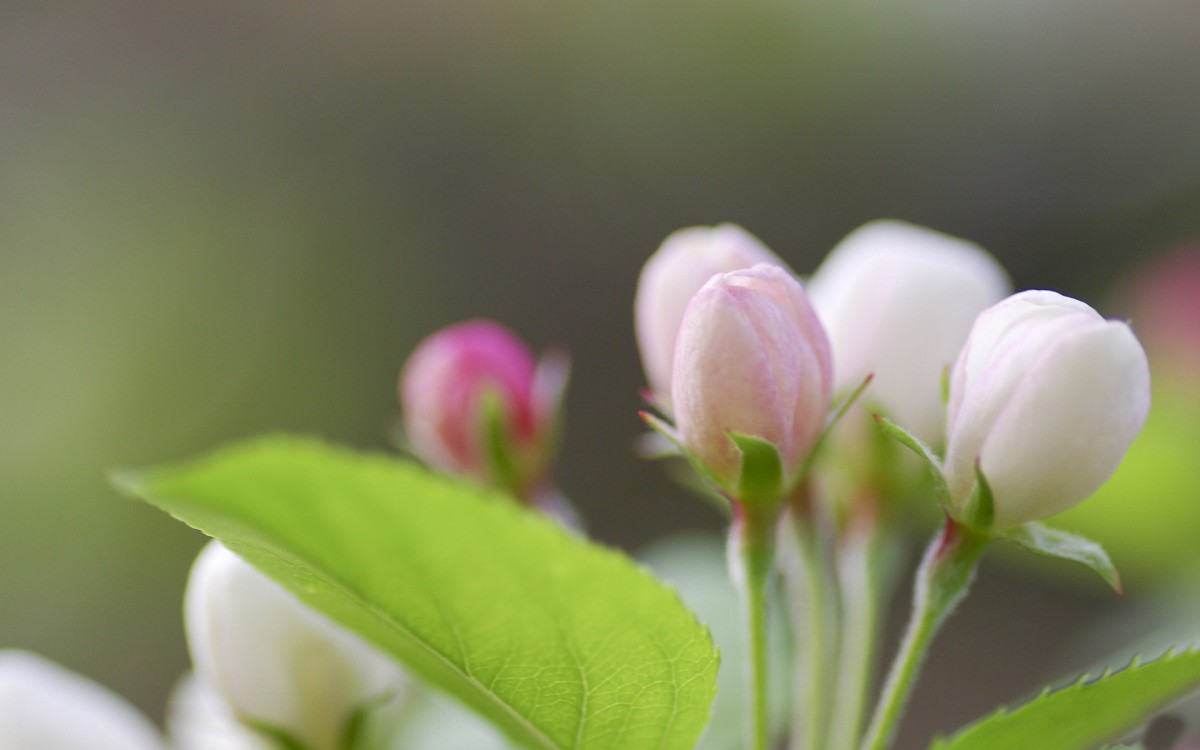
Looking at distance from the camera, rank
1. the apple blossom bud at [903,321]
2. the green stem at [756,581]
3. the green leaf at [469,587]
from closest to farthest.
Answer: the green leaf at [469,587] → the green stem at [756,581] → the apple blossom bud at [903,321]

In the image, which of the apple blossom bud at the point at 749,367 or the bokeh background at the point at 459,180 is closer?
the apple blossom bud at the point at 749,367

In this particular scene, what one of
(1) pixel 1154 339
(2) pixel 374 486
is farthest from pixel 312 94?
(2) pixel 374 486

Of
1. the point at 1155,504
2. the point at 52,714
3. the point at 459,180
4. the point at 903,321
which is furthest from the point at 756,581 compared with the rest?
the point at 459,180

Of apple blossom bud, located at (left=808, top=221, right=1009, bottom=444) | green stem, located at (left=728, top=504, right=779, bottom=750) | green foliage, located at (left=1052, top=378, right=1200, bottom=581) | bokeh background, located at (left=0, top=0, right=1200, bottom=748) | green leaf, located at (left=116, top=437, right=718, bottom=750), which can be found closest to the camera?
green leaf, located at (left=116, top=437, right=718, bottom=750)

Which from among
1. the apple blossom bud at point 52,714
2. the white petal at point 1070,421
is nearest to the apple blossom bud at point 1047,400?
the white petal at point 1070,421

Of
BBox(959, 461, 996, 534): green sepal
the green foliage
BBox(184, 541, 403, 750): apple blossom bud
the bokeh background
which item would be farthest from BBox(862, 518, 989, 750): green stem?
the bokeh background

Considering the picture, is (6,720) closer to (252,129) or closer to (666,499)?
(666,499)

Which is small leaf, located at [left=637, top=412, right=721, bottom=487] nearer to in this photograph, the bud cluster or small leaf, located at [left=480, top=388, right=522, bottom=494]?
the bud cluster

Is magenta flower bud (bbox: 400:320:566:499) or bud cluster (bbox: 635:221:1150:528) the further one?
magenta flower bud (bbox: 400:320:566:499)

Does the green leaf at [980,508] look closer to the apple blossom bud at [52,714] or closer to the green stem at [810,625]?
the green stem at [810,625]
